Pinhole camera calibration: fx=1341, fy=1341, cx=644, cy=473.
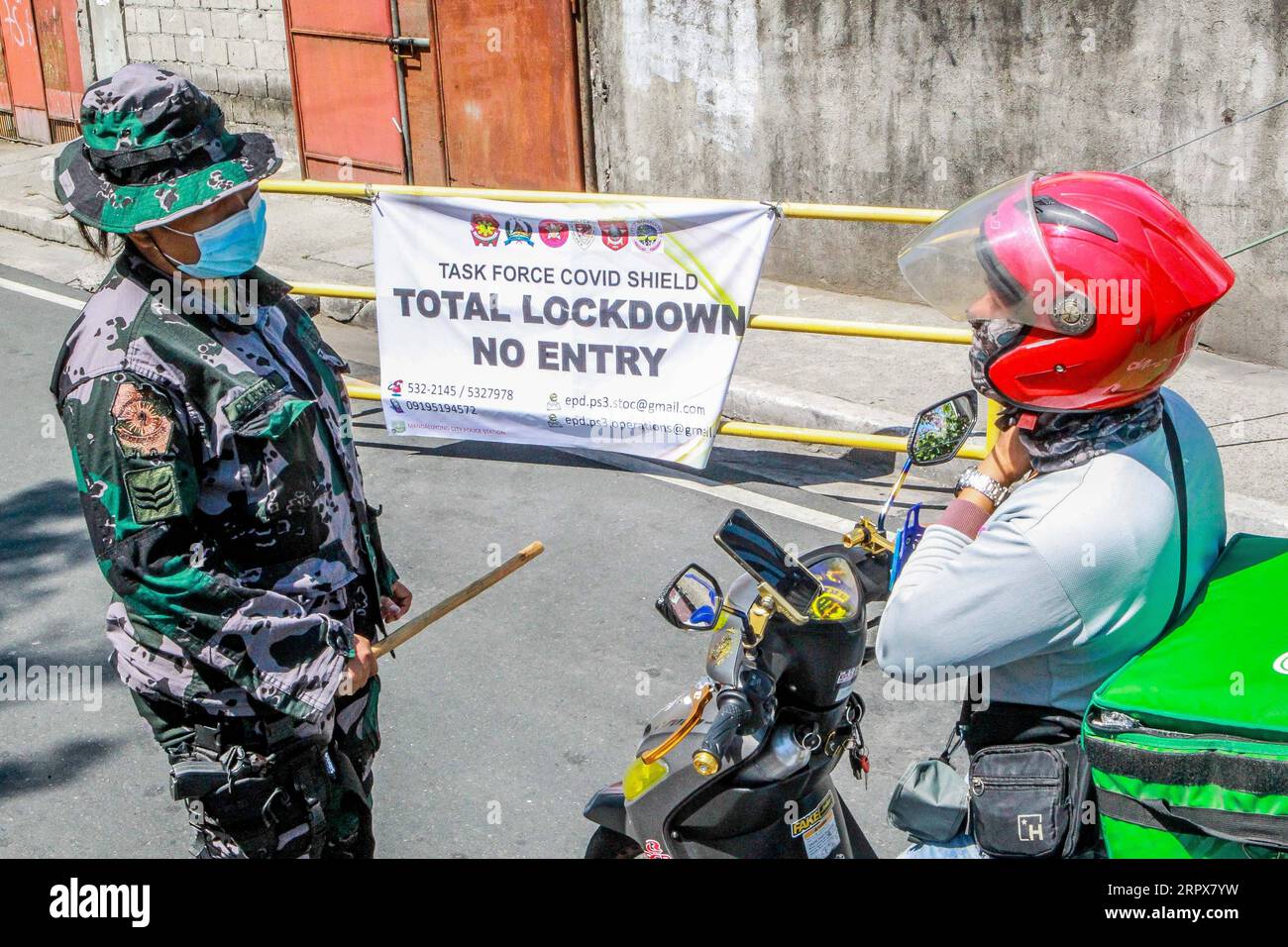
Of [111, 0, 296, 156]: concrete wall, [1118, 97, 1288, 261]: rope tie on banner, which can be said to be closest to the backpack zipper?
[1118, 97, 1288, 261]: rope tie on banner

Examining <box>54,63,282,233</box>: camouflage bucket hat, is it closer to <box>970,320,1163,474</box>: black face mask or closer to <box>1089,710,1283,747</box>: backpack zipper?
→ <box>970,320,1163,474</box>: black face mask

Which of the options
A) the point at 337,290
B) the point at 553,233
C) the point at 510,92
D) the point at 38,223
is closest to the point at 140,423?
the point at 553,233

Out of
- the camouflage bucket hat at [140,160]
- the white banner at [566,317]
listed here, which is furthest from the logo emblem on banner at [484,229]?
the camouflage bucket hat at [140,160]

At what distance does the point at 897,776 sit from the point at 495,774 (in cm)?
124

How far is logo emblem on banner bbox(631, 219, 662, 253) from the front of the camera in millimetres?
6051

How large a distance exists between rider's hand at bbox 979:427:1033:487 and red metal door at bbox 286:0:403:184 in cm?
978

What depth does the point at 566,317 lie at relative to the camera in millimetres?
6332

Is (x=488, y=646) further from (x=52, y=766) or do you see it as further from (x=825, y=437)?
(x=825, y=437)

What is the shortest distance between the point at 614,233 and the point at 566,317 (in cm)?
48

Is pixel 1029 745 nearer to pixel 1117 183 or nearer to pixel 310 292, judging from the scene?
pixel 1117 183

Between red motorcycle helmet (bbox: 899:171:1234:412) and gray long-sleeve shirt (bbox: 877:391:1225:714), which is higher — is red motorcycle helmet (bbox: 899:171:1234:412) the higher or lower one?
the higher one
